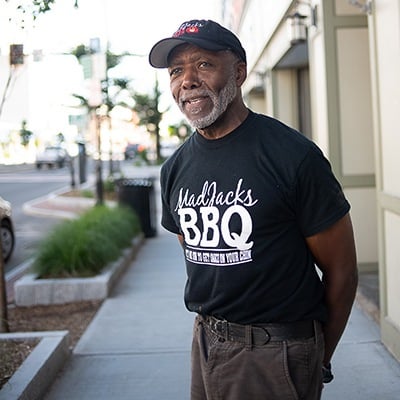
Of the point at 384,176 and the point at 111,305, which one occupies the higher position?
the point at 384,176

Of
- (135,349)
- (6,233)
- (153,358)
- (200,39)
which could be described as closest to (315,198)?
(200,39)

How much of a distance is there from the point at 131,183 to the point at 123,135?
74.3 metres

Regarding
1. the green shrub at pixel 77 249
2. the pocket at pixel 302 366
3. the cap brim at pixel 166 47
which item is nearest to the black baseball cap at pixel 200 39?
the cap brim at pixel 166 47

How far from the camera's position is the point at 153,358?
210 inches

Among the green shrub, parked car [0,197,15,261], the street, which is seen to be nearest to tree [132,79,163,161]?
the street

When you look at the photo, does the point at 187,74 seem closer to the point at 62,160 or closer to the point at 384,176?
the point at 384,176

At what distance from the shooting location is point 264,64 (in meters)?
14.0

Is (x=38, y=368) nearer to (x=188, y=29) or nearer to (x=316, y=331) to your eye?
(x=316, y=331)

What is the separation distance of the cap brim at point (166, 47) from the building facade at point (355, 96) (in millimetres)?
2369

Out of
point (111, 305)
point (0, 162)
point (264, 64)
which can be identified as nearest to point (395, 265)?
point (111, 305)

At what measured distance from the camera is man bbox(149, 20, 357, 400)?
2.27 m

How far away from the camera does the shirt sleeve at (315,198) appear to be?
2246 millimetres

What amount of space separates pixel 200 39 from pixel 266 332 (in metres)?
1.02

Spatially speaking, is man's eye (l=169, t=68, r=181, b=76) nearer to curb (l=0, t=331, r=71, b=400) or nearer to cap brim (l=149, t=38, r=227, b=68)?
cap brim (l=149, t=38, r=227, b=68)
